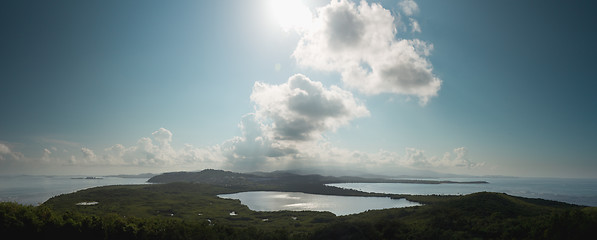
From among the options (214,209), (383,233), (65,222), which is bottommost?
(214,209)

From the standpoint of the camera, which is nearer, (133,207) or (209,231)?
(209,231)

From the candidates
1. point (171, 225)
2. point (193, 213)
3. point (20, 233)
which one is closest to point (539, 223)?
point (171, 225)

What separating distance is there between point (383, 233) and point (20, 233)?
238 feet

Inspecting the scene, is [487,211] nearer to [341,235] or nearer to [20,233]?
[341,235]

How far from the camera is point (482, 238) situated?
59.7 meters

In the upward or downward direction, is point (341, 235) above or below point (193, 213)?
above

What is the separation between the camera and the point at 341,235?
2490 inches

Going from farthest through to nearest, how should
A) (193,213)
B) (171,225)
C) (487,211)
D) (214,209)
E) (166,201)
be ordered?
(166,201)
(214,209)
(193,213)
(487,211)
(171,225)

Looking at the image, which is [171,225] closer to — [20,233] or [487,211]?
[20,233]

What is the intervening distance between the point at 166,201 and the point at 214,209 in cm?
3892

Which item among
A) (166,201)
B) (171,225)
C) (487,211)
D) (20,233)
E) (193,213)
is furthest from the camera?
(166,201)

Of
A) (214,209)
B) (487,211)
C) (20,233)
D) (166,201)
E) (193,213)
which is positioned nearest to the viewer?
(20,233)

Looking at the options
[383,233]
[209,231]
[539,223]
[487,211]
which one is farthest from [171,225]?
[487,211]

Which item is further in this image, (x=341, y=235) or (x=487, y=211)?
(x=487, y=211)
